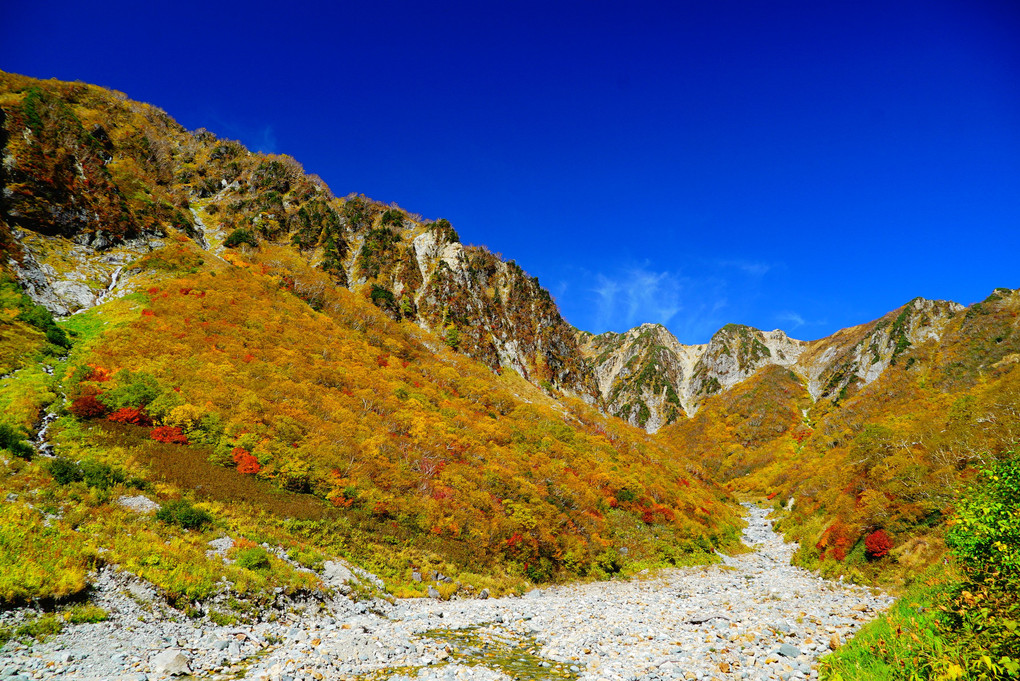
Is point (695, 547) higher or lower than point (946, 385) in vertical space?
lower

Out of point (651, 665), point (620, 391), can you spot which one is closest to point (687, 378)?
point (620, 391)

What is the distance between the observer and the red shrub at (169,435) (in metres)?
16.7

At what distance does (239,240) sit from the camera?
50.6m

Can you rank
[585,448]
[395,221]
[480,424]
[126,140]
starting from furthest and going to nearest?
[395,221] < [126,140] < [585,448] < [480,424]

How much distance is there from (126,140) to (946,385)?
10216 cm

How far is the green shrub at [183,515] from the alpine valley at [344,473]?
69mm

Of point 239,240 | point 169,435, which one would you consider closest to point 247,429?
point 169,435

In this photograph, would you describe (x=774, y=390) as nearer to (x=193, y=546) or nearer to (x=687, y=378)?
(x=687, y=378)

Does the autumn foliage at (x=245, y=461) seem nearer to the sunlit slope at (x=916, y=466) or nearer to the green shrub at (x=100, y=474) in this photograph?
the green shrub at (x=100, y=474)

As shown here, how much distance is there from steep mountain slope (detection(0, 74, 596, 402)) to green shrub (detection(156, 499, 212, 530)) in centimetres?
1979

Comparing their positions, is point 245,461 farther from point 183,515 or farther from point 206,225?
point 206,225

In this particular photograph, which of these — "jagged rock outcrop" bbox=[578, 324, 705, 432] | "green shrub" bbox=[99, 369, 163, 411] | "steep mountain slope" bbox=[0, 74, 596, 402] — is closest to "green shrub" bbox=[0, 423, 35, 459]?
"green shrub" bbox=[99, 369, 163, 411]

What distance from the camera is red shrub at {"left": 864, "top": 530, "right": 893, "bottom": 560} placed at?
710 inches

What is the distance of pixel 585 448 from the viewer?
34781 mm
